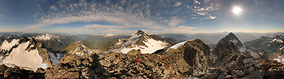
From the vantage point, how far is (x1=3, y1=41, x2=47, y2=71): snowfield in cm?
9616

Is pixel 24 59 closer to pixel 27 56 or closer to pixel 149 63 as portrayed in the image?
pixel 27 56

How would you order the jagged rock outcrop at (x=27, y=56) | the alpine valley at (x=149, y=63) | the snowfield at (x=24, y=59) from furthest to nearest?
the jagged rock outcrop at (x=27, y=56), the snowfield at (x=24, y=59), the alpine valley at (x=149, y=63)

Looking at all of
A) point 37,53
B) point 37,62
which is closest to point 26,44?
point 37,53

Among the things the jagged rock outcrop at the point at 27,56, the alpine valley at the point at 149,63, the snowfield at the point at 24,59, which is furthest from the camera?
the jagged rock outcrop at the point at 27,56

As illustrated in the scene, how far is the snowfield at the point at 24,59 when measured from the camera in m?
96.2

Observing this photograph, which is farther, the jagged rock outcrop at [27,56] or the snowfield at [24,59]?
the jagged rock outcrop at [27,56]

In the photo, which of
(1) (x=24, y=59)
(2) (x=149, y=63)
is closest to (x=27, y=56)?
(1) (x=24, y=59)

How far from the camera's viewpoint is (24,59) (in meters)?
103

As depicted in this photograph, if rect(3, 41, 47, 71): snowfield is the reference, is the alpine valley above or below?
above

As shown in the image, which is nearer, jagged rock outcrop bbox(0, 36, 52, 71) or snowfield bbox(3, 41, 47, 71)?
snowfield bbox(3, 41, 47, 71)

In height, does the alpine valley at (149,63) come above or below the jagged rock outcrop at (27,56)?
above

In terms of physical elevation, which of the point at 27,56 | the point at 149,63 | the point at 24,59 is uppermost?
the point at 149,63

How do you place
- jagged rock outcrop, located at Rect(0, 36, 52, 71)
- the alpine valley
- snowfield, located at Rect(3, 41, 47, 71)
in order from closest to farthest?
the alpine valley, snowfield, located at Rect(3, 41, 47, 71), jagged rock outcrop, located at Rect(0, 36, 52, 71)

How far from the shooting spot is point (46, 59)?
101 m
